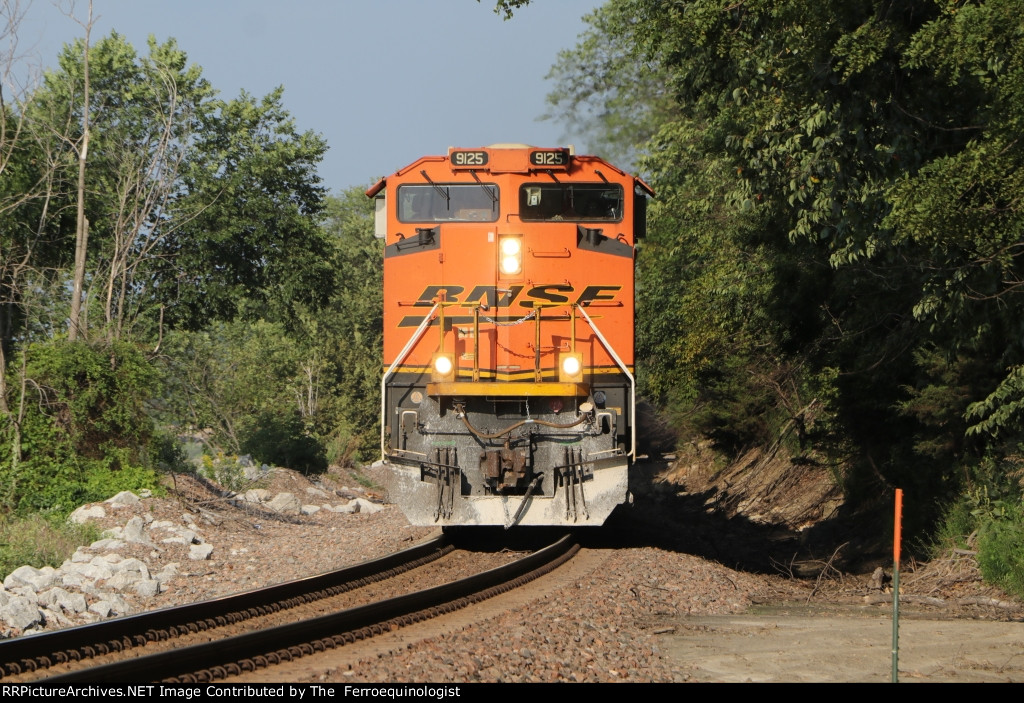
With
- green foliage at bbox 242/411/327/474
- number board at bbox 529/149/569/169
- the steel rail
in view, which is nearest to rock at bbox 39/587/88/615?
the steel rail

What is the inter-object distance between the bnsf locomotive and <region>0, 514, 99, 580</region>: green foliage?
12.4 feet

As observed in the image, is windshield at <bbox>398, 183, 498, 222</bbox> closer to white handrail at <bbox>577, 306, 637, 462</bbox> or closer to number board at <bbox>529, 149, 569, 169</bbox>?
number board at <bbox>529, 149, 569, 169</bbox>

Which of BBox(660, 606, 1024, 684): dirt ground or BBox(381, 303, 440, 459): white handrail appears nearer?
BBox(660, 606, 1024, 684): dirt ground

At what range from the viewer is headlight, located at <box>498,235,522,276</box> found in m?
12.7

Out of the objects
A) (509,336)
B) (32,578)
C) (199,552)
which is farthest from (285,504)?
(32,578)

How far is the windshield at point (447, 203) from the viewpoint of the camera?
1291 cm

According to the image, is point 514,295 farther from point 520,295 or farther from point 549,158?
point 549,158

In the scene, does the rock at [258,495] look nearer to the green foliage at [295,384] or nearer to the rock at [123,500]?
the green foliage at [295,384]

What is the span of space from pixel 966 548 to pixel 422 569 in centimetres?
634

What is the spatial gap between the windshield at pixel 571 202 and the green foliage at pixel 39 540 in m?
6.42

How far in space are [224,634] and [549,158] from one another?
6.93 m
